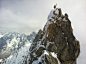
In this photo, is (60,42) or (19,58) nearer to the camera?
(60,42)

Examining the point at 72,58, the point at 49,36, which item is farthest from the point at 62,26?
the point at 72,58

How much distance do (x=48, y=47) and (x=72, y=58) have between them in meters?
13.1

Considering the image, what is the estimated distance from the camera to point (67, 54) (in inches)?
847

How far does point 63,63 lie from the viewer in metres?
20.9

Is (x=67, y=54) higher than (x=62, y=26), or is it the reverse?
(x=62, y=26)

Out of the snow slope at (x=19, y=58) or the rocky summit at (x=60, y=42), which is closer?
the rocky summit at (x=60, y=42)

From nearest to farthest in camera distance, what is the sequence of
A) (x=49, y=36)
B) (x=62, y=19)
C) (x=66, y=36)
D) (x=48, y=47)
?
(x=48, y=47) < (x=49, y=36) < (x=66, y=36) < (x=62, y=19)

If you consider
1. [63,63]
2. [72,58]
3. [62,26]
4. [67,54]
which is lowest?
[63,63]

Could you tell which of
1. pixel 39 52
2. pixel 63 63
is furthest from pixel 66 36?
pixel 39 52

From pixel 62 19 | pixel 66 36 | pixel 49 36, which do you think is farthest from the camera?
pixel 62 19

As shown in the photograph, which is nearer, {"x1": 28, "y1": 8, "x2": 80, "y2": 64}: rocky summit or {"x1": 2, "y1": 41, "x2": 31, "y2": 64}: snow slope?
{"x1": 28, "y1": 8, "x2": 80, "y2": 64}: rocky summit

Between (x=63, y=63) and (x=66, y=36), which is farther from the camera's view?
(x=66, y=36)

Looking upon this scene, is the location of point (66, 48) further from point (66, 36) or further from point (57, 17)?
point (57, 17)

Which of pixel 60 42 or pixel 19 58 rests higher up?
Answer: pixel 60 42
